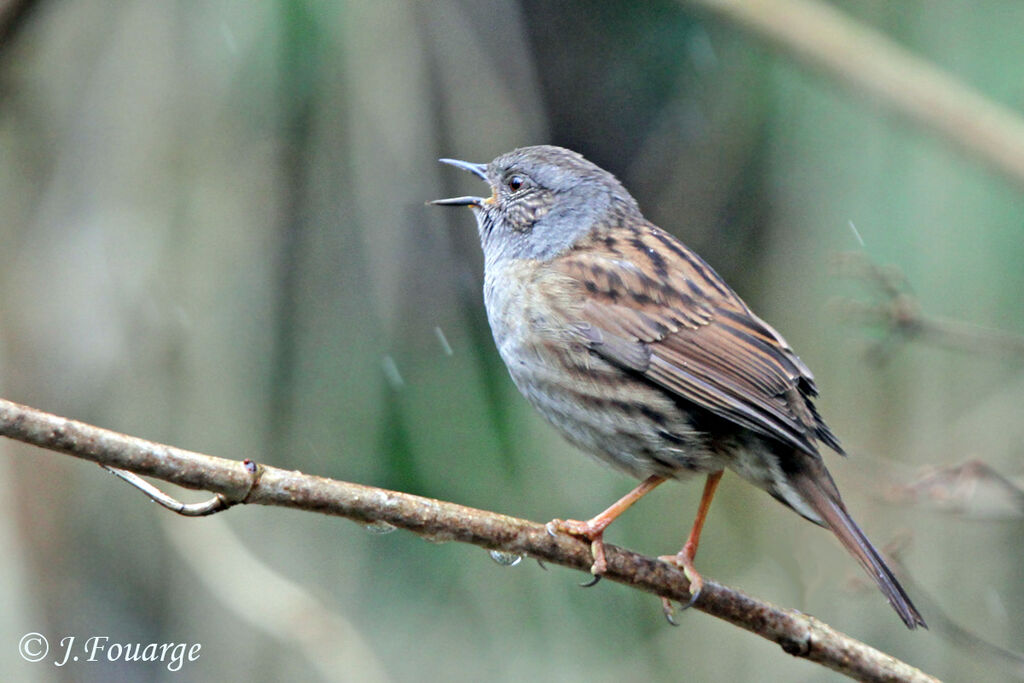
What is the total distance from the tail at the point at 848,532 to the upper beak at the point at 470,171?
65.1 inches

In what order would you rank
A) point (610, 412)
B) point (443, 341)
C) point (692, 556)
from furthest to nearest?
point (443, 341), point (610, 412), point (692, 556)

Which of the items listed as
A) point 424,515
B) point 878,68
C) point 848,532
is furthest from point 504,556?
point 878,68

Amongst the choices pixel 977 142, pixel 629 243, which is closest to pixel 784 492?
pixel 629 243

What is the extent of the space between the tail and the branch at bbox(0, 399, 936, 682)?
162mm

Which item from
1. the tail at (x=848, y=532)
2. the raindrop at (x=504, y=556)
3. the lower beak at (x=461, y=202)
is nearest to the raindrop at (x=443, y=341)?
the lower beak at (x=461, y=202)

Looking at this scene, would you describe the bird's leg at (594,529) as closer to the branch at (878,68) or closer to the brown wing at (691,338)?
the brown wing at (691,338)

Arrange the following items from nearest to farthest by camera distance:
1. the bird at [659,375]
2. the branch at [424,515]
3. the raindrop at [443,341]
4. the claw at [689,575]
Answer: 1. the branch at [424,515]
2. the claw at [689,575]
3. the bird at [659,375]
4. the raindrop at [443,341]

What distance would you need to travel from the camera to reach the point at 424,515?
266 cm

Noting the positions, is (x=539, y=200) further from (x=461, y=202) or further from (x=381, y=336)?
(x=381, y=336)

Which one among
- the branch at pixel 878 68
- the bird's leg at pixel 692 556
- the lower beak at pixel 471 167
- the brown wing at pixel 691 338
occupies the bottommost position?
the bird's leg at pixel 692 556

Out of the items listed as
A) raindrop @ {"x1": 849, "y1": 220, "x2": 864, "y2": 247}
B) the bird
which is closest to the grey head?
the bird

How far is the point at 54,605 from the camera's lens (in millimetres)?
3965

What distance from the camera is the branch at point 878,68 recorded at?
4.02 m

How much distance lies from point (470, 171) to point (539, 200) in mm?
309
